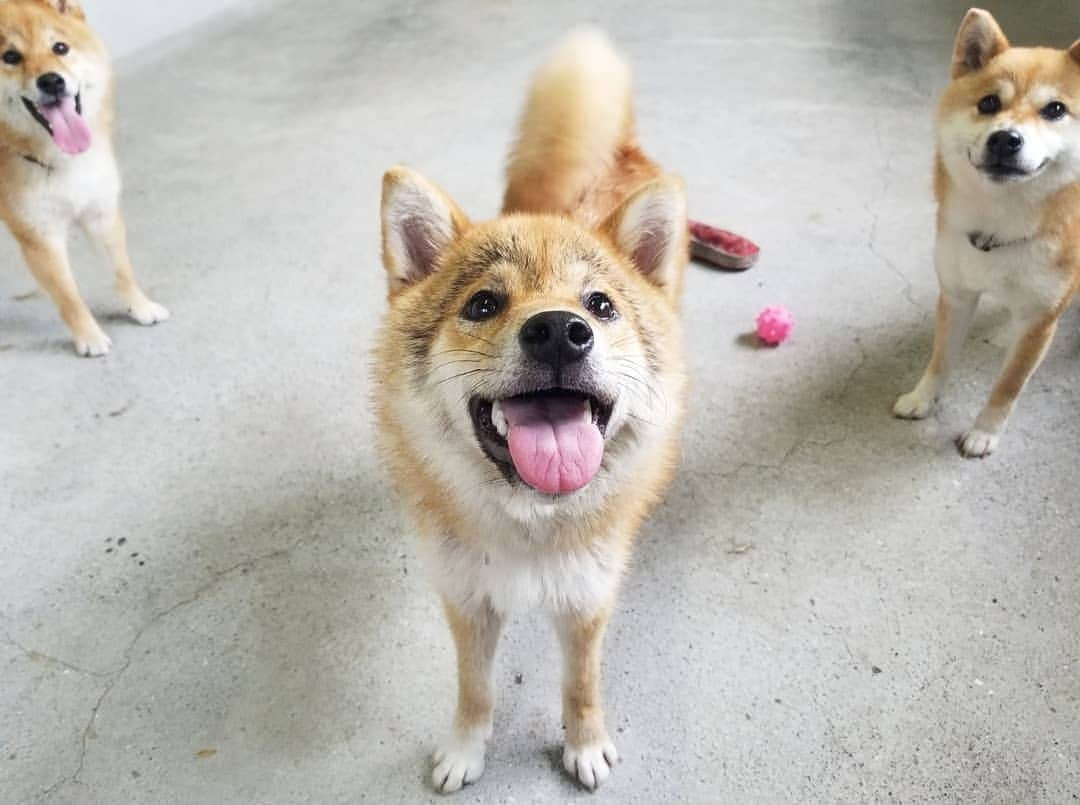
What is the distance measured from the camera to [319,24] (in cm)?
504

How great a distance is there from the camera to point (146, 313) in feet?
8.46

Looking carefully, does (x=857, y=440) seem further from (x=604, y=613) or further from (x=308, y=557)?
(x=308, y=557)

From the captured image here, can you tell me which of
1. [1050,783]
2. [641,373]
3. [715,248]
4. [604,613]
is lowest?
[1050,783]

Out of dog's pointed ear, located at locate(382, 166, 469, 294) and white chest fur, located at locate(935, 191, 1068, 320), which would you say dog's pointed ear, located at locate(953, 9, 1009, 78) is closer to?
white chest fur, located at locate(935, 191, 1068, 320)

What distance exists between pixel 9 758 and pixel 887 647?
1.82 meters

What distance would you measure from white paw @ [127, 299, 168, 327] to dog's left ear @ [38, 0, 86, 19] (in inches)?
35.8

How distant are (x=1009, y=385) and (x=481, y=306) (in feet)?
5.09

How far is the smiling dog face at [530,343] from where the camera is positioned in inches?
40.4

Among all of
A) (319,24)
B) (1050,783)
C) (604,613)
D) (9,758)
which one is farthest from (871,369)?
(319,24)

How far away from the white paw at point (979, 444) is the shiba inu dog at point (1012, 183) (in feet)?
0.32

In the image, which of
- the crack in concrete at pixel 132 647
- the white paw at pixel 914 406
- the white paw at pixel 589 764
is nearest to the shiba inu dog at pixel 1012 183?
the white paw at pixel 914 406

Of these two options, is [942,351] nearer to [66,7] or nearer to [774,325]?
[774,325]

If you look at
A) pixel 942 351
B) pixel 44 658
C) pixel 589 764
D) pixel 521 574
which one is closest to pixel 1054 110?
pixel 942 351

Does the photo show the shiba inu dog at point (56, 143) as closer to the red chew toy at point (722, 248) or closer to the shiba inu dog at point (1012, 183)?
the red chew toy at point (722, 248)
